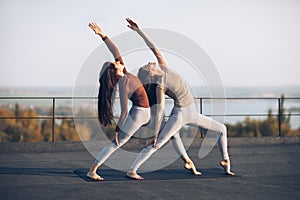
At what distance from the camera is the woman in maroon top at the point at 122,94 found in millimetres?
7367

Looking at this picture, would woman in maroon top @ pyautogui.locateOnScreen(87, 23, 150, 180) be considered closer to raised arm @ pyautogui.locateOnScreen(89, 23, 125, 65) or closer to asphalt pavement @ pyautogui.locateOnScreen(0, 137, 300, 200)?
raised arm @ pyautogui.locateOnScreen(89, 23, 125, 65)

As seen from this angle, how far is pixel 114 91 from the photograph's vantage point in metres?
7.56

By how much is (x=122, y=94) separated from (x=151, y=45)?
0.89m

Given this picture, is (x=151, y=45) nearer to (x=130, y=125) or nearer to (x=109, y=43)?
(x=109, y=43)


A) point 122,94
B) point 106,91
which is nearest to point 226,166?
point 122,94

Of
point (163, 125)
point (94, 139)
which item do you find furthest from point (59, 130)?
point (163, 125)

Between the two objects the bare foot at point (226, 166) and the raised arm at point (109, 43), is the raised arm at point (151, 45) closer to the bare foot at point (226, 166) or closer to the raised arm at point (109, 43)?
the raised arm at point (109, 43)

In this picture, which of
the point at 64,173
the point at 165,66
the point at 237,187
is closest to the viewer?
the point at 237,187

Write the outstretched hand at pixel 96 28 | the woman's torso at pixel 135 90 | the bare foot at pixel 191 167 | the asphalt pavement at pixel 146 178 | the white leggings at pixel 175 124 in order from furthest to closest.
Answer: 1. the bare foot at pixel 191 167
2. the white leggings at pixel 175 124
3. the outstretched hand at pixel 96 28
4. the woman's torso at pixel 135 90
5. the asphalt pavement at pixel 146 178

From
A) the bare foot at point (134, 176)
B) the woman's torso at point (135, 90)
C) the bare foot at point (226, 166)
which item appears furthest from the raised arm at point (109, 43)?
the bare foot at point (226, 166)

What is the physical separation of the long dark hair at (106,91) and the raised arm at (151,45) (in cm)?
65

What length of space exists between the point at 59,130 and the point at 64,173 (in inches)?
2375

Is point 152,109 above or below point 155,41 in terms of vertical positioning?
below

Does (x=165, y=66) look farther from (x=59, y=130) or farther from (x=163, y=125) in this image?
(x=59, y=130)
